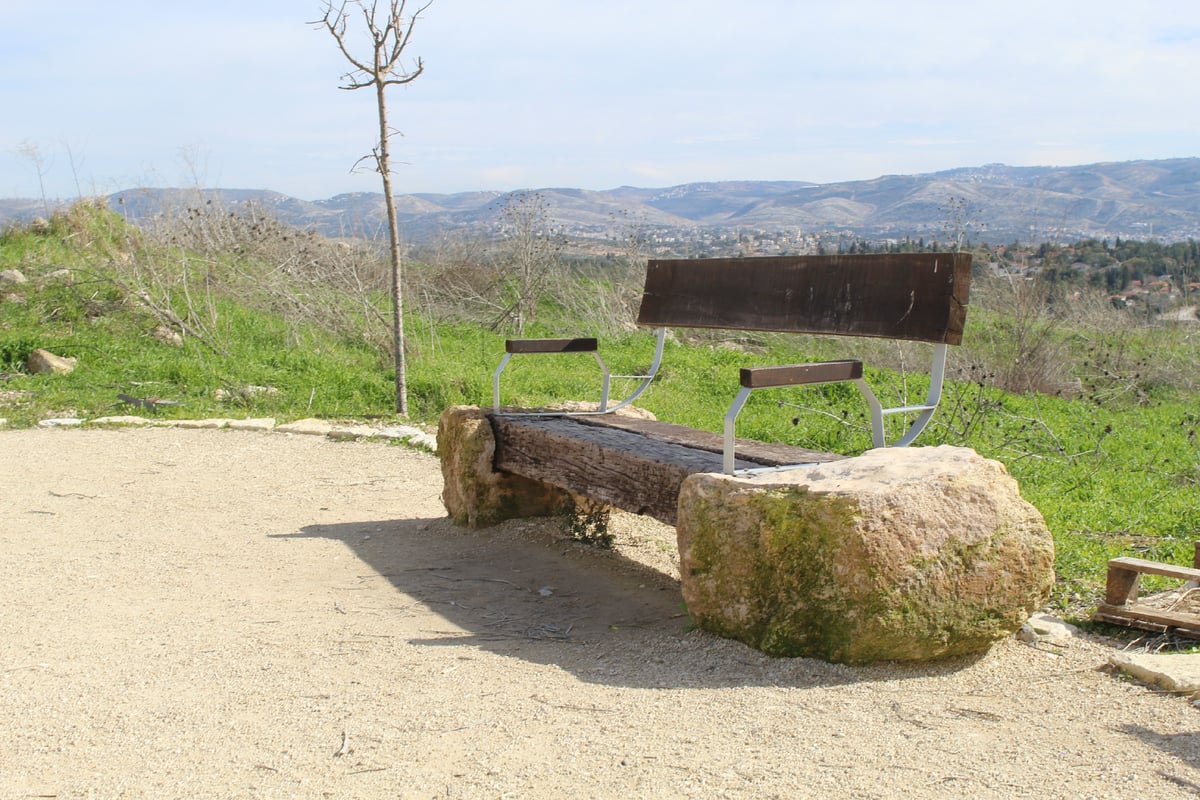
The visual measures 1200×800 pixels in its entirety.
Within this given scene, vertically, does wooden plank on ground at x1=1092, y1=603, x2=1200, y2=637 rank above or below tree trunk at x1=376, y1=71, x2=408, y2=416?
below

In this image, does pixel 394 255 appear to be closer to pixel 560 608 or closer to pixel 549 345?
pixel 549 345

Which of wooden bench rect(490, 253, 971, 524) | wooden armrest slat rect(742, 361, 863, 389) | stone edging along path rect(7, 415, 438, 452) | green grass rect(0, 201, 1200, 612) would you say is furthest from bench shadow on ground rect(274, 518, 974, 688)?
stone edging along path rect(7, 415, 438, 452)

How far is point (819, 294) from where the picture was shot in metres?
4.08

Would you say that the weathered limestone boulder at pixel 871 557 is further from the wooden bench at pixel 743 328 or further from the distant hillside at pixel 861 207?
the distant hillside at pixel 861 207

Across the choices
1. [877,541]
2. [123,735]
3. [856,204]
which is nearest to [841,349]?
[877,541]

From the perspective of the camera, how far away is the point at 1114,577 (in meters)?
3.53

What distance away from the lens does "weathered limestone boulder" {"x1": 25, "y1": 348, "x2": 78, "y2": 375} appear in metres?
9.16

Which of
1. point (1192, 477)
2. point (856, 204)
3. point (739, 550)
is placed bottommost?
point (1192, 477)

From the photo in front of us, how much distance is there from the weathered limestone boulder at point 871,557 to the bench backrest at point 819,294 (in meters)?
0.63

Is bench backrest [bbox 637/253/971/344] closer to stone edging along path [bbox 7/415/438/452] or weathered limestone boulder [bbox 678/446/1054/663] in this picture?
weathered limestone boulder [bbox 678/446/1054/663]

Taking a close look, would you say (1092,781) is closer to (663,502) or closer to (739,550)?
(739,550)

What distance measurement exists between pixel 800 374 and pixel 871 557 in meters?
0.61

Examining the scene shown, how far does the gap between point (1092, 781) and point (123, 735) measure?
2.42 metres

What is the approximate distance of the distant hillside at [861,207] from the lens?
11.1 meters
